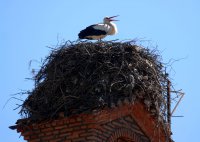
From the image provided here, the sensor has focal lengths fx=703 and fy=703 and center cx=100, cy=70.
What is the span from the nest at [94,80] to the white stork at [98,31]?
201 cm

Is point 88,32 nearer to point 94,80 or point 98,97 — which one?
point 94,80

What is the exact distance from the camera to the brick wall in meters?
11.8

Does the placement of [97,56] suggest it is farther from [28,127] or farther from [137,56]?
[28,127]

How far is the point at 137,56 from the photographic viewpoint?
539 inches

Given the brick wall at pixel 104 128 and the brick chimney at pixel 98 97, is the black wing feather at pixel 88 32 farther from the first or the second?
the brick wall at pixel 104 128

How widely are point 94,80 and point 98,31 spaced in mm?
3817

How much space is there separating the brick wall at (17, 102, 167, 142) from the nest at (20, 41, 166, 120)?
0.15 meters

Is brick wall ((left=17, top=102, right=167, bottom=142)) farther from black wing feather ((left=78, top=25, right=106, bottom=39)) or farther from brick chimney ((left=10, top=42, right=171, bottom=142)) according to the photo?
black wing feather ((left=78, top=25, right=106, bottom=39))

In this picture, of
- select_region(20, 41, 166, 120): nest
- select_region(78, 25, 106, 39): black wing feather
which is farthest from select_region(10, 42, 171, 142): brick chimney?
select_region(78, 25, 106, 39): black wing feather

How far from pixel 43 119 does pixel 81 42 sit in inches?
93.2

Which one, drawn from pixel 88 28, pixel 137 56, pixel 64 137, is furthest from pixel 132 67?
pixel 88 28

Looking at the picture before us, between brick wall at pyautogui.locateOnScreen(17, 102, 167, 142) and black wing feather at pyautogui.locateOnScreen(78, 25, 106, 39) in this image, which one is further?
black wing feather at pyautogui.locateOnScreen(78, 25, 106, 39)

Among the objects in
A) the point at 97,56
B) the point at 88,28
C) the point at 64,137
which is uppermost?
the point at 88,28

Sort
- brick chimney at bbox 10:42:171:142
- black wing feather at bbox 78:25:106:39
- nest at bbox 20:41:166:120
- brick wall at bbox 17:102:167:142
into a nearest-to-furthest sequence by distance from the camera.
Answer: brick wall at bbox 17:102:167:142
brick chimney at bbox 10:42:171:142
nest at bbox 20:41:166:120
black wing feather at bbox 78:25:106:39
